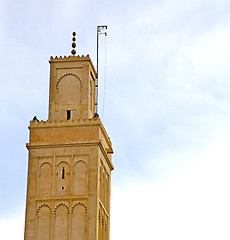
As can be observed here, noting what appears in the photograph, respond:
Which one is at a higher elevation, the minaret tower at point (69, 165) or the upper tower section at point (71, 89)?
the upper tower section at point (71, 89)

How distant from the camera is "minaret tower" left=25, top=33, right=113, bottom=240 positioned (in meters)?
38.4

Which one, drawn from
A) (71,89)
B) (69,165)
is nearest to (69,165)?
(69,165)

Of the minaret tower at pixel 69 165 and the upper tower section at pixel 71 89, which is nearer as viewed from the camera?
the minaret tower at pixel 69 165

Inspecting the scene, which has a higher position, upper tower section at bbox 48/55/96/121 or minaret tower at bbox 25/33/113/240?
upper tower section at bbox 48/55/96/121

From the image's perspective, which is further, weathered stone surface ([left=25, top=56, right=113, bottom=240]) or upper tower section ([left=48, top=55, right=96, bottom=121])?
upper tower section ([left=48, top=55, right=96, bottom=121])

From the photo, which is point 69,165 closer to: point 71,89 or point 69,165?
point 69,165

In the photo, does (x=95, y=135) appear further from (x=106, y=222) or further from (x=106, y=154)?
(x=106, y=222)

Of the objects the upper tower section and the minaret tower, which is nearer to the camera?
the minaret tower

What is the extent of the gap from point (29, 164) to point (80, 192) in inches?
Answer: 120

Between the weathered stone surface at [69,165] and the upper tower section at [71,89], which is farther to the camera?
the upper tower section at [71,89]

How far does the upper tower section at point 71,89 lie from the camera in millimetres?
41281

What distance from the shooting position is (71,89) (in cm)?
4175

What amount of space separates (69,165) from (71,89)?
447 centimetres

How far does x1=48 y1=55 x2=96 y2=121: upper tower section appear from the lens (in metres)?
41.3
